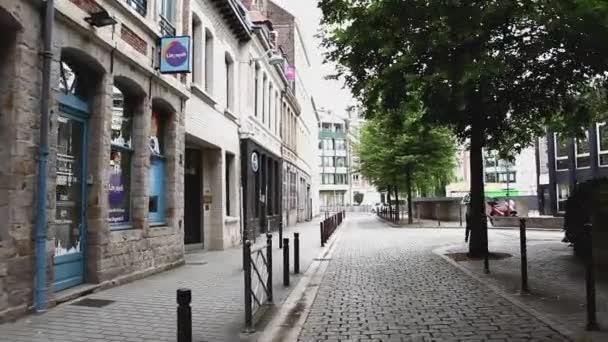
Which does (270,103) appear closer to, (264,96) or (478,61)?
(264,96)

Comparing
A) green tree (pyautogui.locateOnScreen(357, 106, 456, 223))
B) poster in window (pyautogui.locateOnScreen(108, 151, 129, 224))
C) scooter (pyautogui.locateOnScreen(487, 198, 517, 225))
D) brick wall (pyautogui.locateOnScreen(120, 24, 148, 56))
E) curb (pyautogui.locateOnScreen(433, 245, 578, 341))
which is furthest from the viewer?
scooter (pyautogui.locateOnScreen(487, 198, 517, 225))

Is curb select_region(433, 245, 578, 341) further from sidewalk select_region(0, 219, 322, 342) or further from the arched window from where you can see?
the arched window

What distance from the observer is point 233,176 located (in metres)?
20.1

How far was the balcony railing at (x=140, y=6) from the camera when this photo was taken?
35.6 feet

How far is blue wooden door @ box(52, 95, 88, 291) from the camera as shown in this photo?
343 inches

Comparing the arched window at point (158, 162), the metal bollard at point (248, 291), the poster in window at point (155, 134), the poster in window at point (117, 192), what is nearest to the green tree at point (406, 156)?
A: the arched window at point (158, 162)

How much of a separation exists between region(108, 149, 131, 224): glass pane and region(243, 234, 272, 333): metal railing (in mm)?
3598

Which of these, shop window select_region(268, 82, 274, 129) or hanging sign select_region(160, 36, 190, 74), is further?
shop window select_region(268, 82, 274, 129)

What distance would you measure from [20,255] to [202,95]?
9.22 m

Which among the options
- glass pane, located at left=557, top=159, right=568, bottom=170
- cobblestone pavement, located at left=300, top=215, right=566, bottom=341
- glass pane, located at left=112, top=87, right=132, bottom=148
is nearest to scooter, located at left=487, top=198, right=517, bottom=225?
glass pane, located at left=557, top=159, right=568, bottom=170

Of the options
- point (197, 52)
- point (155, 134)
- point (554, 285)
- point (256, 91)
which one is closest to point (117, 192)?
point (155, 134)

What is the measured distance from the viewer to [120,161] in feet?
35.8

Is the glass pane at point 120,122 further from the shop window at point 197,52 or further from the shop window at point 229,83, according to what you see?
the shop window at point 229,83

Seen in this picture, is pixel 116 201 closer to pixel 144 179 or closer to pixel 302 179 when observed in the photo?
pixel 144 179
